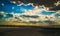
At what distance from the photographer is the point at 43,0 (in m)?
1.21

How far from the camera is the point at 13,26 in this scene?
1.20 m

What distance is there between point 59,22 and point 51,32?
14 cm

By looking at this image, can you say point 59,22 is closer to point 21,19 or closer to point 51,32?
point 51,32

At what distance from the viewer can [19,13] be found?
122cm

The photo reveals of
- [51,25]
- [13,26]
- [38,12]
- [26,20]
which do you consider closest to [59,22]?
[51,25]

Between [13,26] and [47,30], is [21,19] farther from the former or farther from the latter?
[47,30]

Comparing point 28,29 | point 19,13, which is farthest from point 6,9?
point 28,29

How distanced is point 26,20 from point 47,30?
0.80 feet

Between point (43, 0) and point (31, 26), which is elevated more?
point (43, 0)

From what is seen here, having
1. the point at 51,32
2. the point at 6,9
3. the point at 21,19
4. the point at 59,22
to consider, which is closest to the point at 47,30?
the point at 51,32

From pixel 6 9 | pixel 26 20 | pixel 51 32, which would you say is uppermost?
pixel 6 9

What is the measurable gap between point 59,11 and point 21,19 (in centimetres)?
42

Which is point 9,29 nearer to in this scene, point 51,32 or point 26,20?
point 26,20

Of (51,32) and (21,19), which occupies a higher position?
(21,19)
